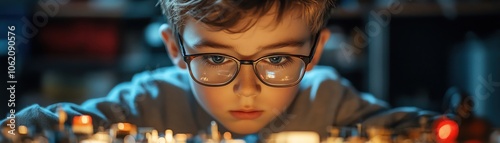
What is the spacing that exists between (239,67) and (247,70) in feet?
0.04

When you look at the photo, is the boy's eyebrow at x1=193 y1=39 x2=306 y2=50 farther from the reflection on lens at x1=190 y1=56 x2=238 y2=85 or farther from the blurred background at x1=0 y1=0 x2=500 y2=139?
the blurred background at x1=0 y1=0 x2=500 y2=139

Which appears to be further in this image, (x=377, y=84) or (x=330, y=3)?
(x=377, y=84)

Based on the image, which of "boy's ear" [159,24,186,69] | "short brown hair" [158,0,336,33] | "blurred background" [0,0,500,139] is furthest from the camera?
"blurred background" [0,0,500,139]

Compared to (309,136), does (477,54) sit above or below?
above

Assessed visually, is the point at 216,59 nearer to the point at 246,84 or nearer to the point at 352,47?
the point at 246,84

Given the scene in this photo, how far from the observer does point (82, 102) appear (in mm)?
1007

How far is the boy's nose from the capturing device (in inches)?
33.7

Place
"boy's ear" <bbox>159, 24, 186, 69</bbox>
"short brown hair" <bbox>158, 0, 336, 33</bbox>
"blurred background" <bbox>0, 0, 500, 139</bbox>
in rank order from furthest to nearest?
"blurred background" <bbox>0, 0, 500, 139</bbox> < "boy's ear" <bbox>159, 24, 186, 69</bbox> < "short brown hair" <bbox>158, 0, 336, 33</bbox>

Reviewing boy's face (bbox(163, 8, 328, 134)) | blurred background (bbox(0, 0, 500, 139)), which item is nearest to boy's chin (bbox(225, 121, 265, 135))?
boy's face (bbox(163, 8, 328, 134))

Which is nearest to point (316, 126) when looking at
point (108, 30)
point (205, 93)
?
point (205, 93)

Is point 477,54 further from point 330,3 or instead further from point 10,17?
point 10,17

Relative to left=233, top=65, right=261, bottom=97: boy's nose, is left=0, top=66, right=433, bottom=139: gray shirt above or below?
below

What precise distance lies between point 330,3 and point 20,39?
45 cm

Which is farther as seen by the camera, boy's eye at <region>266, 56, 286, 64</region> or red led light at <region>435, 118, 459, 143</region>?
red led light at <region>435, 118, 459, 143</region>
